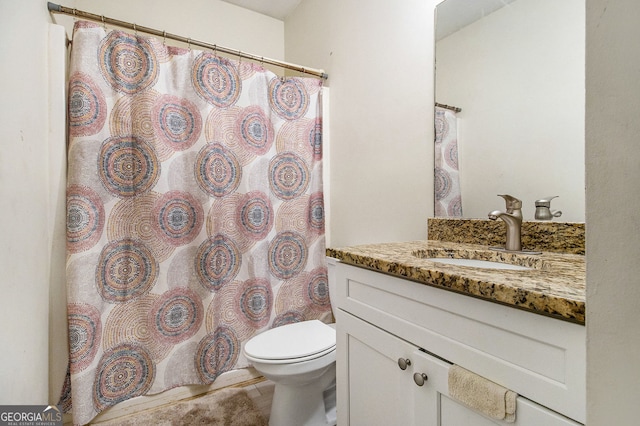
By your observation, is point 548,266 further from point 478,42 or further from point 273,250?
point 273,250

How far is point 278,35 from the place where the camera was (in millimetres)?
2541

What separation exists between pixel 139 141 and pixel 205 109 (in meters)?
0.38

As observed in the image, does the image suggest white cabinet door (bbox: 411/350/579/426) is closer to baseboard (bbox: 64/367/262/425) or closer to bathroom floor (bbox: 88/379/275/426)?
bathroom floor (bbox: 88/379/275/426)

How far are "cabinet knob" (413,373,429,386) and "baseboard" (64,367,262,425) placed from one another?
139 cm

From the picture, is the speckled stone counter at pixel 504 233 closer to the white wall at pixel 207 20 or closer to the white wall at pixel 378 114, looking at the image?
the white wall at pixel 378 114

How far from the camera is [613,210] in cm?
32

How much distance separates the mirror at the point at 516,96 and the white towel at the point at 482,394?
68 centimetres

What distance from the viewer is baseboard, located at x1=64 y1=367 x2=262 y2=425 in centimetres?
155

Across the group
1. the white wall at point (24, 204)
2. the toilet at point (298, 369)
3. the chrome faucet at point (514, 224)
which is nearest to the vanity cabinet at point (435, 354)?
the toilet at point (298, 369)

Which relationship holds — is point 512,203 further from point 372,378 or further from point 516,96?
point 372,378

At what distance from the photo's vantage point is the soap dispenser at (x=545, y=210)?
1060 mm

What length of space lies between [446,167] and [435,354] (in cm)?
90

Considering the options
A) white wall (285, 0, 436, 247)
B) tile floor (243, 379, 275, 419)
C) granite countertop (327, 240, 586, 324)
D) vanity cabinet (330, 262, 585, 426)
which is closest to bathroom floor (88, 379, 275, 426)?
tile floor (243, 379, 275, 419)

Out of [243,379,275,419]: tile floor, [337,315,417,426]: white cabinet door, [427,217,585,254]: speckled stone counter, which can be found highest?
[427,217,585,254]: speckled stone counter
